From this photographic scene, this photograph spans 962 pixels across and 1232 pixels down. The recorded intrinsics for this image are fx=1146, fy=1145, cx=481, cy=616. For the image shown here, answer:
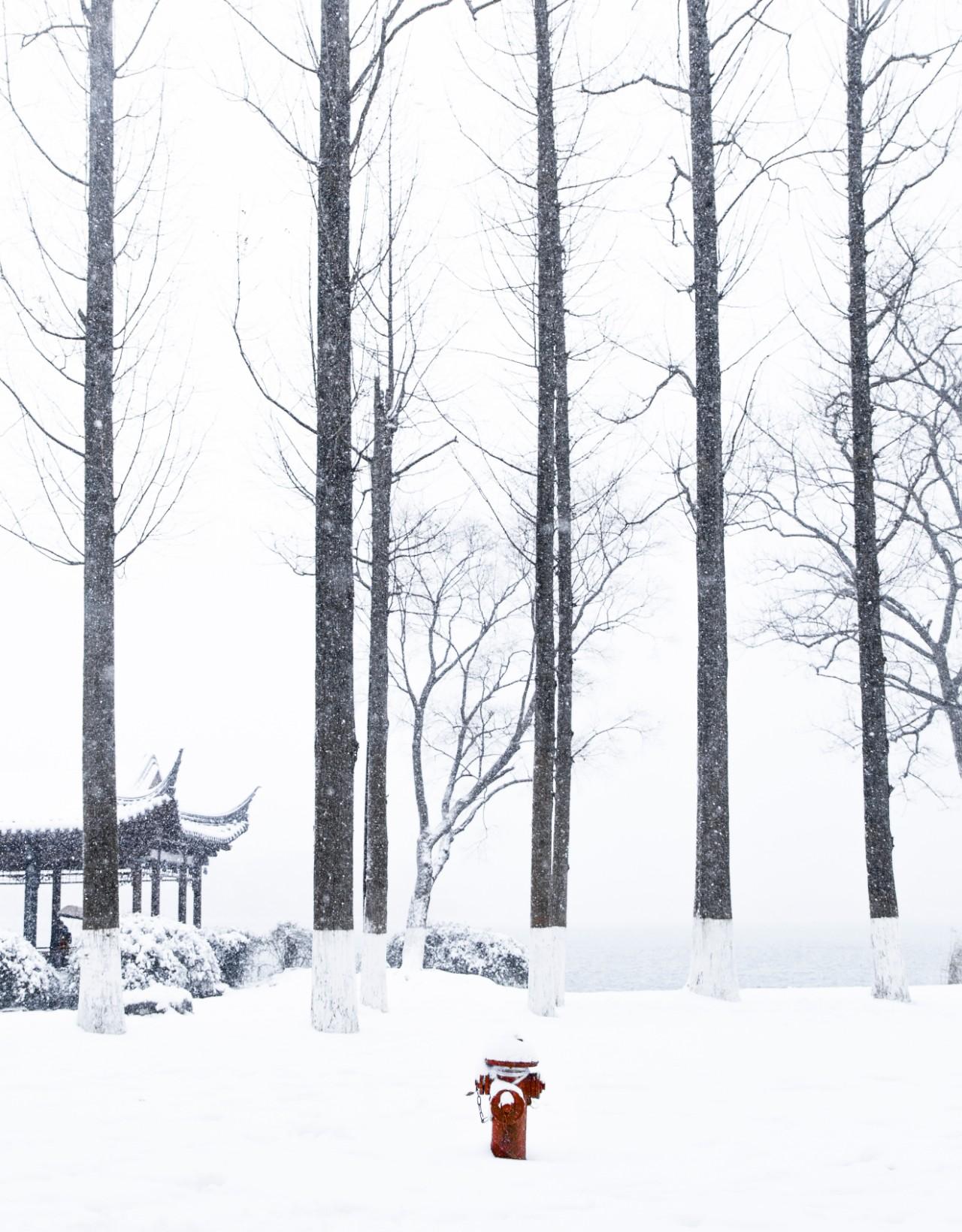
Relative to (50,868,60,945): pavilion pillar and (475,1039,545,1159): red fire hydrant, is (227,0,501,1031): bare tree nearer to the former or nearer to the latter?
(475,1039,545,1159): red fire hydrant

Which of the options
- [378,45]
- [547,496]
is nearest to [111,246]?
[378,45]

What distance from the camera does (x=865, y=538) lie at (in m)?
13.3

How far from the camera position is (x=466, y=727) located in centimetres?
2452

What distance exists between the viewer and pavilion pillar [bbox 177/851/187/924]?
84.4 feet

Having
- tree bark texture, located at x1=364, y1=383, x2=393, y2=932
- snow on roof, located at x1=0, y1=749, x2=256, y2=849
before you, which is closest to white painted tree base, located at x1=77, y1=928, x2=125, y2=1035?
tree bark texture, located at x1=364, y1=383, x2=393, y2=932

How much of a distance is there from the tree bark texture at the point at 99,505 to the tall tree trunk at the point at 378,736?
354 centimetres

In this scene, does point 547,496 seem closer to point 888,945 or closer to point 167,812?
point 888,945

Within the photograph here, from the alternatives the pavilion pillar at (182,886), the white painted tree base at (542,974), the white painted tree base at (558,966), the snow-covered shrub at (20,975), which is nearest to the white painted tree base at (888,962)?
the white painted tree base at (558,966)

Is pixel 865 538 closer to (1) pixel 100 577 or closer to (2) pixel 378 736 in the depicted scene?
(2) pixel 378 736

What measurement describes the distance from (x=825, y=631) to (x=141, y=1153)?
1546cm

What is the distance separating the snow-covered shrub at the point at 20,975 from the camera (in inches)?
575

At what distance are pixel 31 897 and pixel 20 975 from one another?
6.63m

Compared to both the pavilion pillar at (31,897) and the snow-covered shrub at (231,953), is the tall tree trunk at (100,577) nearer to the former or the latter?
the pavilion pillar at (31,897)

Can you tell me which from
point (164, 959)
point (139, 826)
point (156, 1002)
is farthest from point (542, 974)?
point (139, 826)
